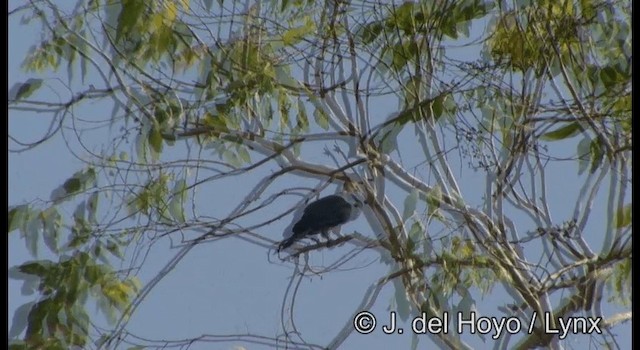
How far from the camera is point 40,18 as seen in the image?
7.57ft

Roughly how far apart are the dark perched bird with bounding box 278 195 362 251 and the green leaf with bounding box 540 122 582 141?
33 cm

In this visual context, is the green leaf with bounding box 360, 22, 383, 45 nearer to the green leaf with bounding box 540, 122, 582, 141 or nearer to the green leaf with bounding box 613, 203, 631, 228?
the green leaf with bounding box 540, 122, 582, 141

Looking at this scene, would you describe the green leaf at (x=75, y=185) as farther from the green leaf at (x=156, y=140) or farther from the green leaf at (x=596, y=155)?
the green leaf at (x=596, y=155)

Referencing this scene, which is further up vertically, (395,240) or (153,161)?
(153,161)

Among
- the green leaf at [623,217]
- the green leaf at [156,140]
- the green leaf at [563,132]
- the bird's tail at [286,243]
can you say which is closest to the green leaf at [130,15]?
the green leaf at [156,140]

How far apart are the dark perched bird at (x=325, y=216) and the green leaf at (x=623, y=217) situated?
1.38 ft

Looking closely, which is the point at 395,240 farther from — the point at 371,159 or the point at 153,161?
the point at 153,161

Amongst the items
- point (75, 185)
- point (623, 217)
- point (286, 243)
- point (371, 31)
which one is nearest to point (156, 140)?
point (75, 185)

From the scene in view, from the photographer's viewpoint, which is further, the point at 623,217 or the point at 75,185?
the point at 75,185

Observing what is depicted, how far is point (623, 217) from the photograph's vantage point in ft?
7.05

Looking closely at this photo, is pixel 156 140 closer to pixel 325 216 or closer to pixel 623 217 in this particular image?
pixel 325 216

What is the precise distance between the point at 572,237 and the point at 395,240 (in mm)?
289

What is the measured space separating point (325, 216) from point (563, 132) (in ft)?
1.36

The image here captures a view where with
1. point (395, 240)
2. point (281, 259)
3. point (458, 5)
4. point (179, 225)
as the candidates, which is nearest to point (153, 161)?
point (179, 225)
